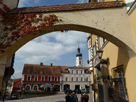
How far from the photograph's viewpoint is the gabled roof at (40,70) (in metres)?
37.0

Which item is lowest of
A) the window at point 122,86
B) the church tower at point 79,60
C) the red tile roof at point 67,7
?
the window at point 122,86

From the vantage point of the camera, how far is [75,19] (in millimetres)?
4207

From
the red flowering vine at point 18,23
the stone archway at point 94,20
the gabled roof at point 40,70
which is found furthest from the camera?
the gabled roof at point 40,70

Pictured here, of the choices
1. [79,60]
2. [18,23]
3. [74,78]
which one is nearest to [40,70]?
[74,78]

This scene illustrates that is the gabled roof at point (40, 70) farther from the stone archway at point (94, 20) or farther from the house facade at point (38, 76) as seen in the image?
the stone archway at point (94, 20)

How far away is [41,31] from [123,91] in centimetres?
415

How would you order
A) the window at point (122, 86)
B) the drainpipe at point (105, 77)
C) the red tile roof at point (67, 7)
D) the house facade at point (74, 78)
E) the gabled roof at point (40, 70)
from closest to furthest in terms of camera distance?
1. the red tile roof at point (67, 7)
2. the window at point (122, 86)
3. the drainpipe at point (105, 77)
4. the gabled roof at point (40, 70)
5. the house facade at point (74, 78)

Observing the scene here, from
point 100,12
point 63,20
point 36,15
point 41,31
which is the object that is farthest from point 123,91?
point 36,15

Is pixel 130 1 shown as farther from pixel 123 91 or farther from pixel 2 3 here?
pixel 2 3

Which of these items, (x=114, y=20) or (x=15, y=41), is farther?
(x=114, y=20)

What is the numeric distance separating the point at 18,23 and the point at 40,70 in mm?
35949

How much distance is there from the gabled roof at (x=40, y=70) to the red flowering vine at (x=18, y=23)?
34.7 m

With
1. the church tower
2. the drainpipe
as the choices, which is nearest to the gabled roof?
the church tower

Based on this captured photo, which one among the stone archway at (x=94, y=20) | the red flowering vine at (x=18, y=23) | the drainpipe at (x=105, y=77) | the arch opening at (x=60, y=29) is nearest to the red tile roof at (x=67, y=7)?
the stone archway at (x=94, y=20)
